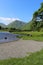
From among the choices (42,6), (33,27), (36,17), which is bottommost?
(33,27)

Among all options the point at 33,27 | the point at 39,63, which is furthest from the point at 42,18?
the point at 39,63

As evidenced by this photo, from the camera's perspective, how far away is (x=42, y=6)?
16388 centimetres

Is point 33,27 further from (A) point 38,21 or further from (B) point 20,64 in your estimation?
(B) point 20,64

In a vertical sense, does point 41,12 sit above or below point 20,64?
above

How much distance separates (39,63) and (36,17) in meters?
152

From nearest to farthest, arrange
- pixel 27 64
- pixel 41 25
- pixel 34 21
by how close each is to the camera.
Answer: pixel 27 64 < pixel 41 25 < pixel 34 21

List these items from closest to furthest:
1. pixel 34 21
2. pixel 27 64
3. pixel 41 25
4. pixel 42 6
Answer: pixel 27 64 < pixel 41 25 < pixel 42 6 < pixel 34 21

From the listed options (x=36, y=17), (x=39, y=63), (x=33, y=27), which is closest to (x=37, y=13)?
(x=36, y=17)

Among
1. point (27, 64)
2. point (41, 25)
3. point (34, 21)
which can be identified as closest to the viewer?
point (27, 64)

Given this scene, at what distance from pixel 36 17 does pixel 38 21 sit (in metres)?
5.17

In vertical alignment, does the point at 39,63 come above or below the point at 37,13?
below

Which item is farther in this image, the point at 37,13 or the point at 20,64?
the point at 37,13

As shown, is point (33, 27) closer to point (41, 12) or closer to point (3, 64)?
point (41, 12)

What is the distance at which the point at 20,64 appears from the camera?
17156 mm
